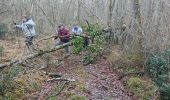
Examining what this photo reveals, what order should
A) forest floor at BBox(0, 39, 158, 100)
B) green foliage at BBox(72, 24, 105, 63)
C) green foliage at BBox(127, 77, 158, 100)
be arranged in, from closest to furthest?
forest floor at BBox(0, 39, 158, 100), green foliage at BBox(127, 77, 158, 100), green foliage at BBox(72, 24, 105, 63)

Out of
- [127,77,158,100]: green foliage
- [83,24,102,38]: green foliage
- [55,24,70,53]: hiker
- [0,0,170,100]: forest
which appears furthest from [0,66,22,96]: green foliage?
[83,24,102,38]: green foliage

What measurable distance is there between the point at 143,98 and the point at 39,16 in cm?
1757

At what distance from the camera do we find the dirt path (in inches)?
581

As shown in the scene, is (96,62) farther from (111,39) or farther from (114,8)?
(114,8)

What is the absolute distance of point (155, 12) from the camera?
1819cm

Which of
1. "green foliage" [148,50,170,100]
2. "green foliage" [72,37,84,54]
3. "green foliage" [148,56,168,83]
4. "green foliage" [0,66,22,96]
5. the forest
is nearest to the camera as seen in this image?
"green foliage" [0,66,22,96]

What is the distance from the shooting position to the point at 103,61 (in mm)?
19250

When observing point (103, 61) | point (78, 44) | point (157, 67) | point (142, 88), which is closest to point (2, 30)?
point (78, 44)

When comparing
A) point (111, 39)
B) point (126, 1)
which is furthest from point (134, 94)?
point (126, 1)

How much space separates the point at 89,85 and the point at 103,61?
364 cm

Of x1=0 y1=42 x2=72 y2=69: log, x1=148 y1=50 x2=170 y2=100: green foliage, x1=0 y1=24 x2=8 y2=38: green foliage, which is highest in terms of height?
x1=0 y1=24 x2=8 y2=38: green foliage

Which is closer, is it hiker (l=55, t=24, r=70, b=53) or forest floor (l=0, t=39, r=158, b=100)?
forest floor (l=0, t=39, r=158, b=100)

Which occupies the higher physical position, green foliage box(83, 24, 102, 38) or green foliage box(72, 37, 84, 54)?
green foliage box(83, 24, 102, 38)

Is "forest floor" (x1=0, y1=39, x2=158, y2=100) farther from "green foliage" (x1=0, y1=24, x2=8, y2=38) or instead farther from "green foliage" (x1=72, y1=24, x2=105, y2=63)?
"green foliage" (x1=0, y1=24, x2=8, y2=38)
